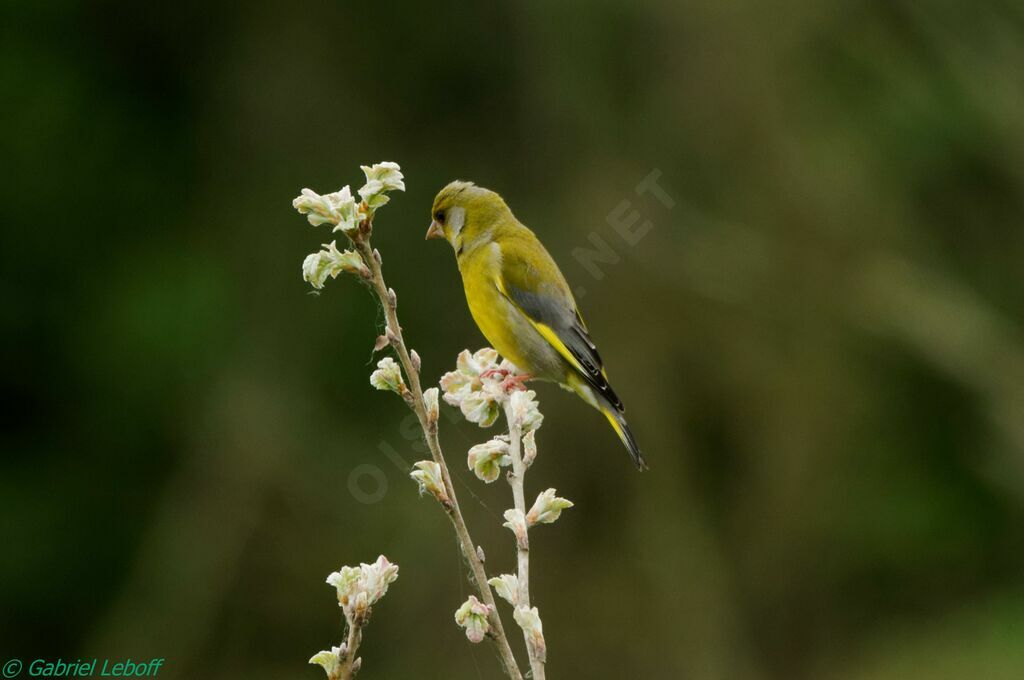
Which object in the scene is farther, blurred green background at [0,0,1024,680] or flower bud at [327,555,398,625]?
blurred green background at [0,0,1024,680]

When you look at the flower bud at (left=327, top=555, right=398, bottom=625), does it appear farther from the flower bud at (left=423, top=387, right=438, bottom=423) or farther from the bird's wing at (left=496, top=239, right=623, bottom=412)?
the bird's wing at (left=496, top=239, right=623, bottom=412)

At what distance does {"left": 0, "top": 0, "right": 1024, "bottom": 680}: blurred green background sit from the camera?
7.40m

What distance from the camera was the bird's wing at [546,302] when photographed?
4.18m

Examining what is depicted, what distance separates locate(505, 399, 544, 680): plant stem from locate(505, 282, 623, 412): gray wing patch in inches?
59.7

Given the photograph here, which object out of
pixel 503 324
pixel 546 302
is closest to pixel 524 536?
pixel 503 324

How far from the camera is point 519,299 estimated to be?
170 inches

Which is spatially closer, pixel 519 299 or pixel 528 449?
pixel 528 449

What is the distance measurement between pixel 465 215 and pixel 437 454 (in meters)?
2.47

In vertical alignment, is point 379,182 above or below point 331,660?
above

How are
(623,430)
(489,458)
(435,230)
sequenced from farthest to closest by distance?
(435,230), (623,430), (489,458)

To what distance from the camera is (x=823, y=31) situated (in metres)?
7.33

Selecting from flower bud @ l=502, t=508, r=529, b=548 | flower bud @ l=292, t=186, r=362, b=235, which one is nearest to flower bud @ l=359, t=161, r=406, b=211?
flower bud @ l=292, t=186, r=362, b=235

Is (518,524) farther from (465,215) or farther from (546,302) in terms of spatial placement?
(465,215)

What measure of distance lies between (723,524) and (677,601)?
68 centimetres
